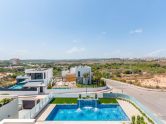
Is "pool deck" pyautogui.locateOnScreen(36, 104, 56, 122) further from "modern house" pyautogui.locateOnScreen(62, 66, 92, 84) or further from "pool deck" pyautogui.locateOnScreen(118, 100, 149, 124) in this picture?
"modern house" pyautogui.locateOnScreen(62, 66, 92, 84)

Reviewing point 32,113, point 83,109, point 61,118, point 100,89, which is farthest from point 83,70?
point 32,113

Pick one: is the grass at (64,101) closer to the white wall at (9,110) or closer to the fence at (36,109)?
the fence at (36,109)

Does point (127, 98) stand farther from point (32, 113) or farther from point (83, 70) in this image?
point (83, 70)

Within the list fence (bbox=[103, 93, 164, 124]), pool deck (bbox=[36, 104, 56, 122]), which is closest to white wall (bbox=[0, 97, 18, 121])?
pool deck (bbox=[36, 104, 56, 122])

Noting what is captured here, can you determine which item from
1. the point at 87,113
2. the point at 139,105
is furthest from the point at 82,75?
the point at 139,105

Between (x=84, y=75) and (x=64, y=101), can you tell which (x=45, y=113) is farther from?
(x=84, y=75)

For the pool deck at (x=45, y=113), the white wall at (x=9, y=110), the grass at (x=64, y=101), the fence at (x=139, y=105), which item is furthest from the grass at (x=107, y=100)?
the white wall at (x=9, y=110)
